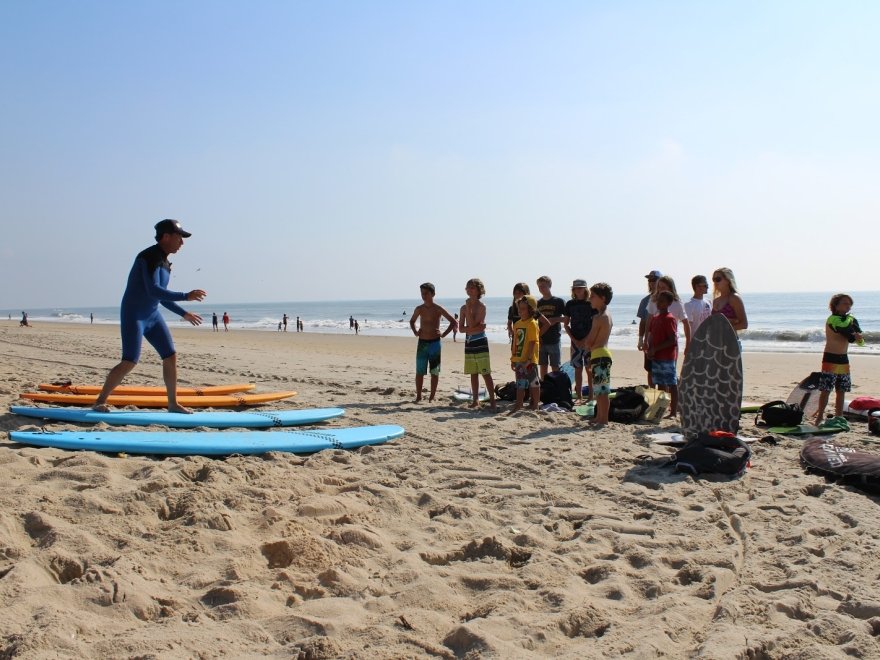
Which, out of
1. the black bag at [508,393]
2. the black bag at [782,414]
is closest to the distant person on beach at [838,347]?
the black bag at [782,414]

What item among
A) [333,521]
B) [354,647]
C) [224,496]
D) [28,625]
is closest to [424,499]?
[333,521]

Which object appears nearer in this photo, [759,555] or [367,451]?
[759,555]

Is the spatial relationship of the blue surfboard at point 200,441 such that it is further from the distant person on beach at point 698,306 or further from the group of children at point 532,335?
the distant person on beach at point 698,306

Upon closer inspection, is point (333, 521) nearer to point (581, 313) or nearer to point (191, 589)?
point (191, 589)

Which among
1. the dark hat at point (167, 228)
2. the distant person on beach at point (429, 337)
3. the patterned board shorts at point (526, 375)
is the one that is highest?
the dark hat at point (167, 228)

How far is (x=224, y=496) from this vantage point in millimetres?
3488

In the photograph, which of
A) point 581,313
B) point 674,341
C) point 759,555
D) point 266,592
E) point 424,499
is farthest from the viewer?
point 581,313

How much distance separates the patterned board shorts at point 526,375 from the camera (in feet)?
23.1

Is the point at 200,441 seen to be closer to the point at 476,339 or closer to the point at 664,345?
the point at 476,339

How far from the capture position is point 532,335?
6.95 meters

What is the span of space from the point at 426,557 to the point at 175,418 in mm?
3180

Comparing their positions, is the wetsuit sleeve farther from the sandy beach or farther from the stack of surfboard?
the sandy beach

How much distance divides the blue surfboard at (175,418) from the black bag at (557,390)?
2.72 meters

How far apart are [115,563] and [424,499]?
1.66 m
